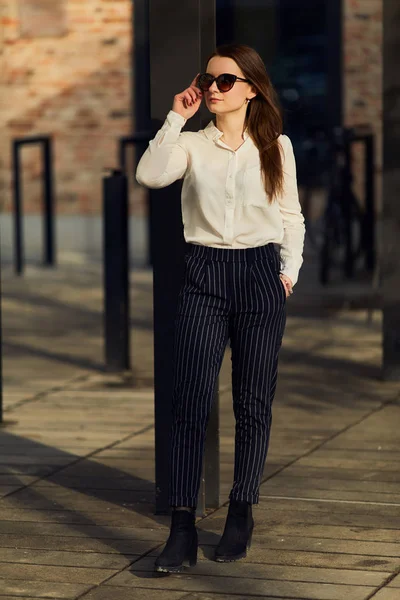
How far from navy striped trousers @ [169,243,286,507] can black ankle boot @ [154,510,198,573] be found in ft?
0.17

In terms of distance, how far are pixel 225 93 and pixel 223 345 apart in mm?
816

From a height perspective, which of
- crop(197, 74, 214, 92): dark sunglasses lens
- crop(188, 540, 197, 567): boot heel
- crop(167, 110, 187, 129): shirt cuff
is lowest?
crop(188, 540, 197, 567): boot heel

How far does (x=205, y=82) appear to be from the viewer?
464cm

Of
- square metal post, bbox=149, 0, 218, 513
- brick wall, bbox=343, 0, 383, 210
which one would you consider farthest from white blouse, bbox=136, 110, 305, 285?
brick wall, bbox=343, 0, 383, 210

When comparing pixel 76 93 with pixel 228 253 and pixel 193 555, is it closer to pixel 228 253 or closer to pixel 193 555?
pixel 228 253

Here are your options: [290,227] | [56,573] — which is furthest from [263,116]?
[56,573]

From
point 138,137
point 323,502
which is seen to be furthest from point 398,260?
point 138,137

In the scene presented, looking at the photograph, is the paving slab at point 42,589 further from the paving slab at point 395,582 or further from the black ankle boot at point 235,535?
the paving slab at point 395,582

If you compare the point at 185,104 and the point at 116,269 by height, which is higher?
the point at 185,104

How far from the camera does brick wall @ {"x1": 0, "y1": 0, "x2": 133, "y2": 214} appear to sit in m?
15.9

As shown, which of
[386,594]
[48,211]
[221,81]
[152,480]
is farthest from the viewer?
[48,211]

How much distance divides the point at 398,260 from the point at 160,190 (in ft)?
11.0

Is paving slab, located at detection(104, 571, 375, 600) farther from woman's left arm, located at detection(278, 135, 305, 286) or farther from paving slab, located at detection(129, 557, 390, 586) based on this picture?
woman's left arm, located at detection(278, 135, 305, 286)

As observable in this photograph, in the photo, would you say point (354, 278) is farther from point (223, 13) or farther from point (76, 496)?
point (76, 496)
